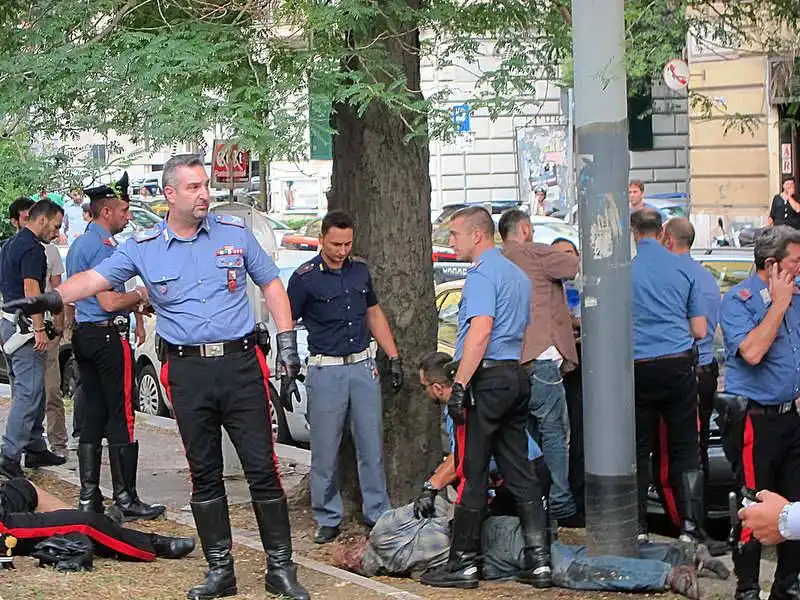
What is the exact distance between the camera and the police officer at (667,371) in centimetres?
820

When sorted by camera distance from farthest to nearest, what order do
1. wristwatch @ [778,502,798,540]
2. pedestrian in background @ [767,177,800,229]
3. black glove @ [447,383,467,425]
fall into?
pedestrian in background @ [767,177,800,229], black glove @ [447,383,467,425], wristwatch @ [778,502,798,540]

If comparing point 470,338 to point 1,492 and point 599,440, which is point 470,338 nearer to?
point 599,440

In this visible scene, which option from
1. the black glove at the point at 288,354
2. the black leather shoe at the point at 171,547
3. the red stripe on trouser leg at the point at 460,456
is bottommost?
the black leather shoe at the point at 171,547

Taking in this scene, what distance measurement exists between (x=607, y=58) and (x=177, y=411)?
109 inches

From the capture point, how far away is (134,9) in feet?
25.4

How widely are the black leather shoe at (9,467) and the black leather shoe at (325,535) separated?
2.53m

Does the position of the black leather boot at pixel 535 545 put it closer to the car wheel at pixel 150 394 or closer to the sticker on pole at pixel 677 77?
the sticker on pole at pixel 677 77

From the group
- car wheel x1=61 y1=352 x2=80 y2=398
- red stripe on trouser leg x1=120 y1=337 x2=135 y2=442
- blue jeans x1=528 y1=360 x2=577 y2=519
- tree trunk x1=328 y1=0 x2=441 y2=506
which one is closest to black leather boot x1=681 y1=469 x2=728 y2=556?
blue jeans x1=528 y1=360 x2=577 y2=519

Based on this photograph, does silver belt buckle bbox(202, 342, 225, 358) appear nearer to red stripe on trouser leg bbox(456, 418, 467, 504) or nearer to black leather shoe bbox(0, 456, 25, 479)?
red stripe on trouser leg bbox(456, 418, 467, 504)

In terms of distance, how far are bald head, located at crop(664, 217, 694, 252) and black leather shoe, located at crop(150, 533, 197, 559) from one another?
3.62m

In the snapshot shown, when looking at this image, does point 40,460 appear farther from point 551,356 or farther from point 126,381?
point 551,356

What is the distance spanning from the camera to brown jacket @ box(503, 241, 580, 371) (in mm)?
8812

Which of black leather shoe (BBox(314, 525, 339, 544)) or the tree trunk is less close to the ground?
the tree trunk

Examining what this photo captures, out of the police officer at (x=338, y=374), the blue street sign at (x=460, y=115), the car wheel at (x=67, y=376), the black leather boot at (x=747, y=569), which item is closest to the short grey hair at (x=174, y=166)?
the blue street sign at (x=460, y=115)
